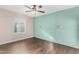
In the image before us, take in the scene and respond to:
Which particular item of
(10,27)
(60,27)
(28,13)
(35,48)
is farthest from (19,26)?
(60,27)

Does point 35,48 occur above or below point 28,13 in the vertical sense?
below

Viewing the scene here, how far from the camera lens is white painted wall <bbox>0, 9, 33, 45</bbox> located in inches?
65.3

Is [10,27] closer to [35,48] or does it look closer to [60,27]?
[35,48]

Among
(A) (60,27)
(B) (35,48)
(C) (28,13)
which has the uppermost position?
(C) (28,13)

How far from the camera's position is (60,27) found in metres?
1.78

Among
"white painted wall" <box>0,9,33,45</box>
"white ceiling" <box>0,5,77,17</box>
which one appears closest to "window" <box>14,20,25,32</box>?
"white painted wall" <box>0,9,33,45</box>

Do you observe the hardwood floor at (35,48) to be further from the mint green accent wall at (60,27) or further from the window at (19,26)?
the window at (19,26)

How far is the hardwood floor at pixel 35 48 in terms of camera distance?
5.60 feet

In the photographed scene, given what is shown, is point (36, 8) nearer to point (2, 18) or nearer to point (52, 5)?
point (52, 5)

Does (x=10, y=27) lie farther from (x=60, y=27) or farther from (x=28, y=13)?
(x=60, y=27)

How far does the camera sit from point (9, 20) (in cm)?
172

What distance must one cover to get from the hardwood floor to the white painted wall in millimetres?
93

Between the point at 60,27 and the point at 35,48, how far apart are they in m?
0.58
